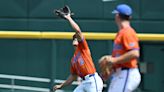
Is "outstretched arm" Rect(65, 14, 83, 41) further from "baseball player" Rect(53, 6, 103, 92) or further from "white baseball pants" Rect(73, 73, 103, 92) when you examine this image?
"white baseball pants" Rect(73, 73, 103, 92)

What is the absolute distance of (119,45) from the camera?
6113 millimetres

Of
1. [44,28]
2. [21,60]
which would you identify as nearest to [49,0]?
[44,28]

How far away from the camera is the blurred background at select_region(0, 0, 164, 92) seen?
10156mm

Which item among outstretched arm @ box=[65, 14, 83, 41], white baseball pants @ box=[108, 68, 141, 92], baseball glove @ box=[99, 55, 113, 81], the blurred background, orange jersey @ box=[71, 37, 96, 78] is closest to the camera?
baseball glove @ box=[99, 55, 113, 81]

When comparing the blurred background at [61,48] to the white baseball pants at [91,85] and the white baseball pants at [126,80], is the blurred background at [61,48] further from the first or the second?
the white baseball pants at [126,80]

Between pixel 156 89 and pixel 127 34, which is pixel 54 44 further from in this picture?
pixel 127 34

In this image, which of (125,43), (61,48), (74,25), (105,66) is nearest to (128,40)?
(125,43)

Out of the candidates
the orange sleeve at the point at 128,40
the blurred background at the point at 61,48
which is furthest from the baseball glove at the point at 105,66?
the blurred background at the point at 61,48

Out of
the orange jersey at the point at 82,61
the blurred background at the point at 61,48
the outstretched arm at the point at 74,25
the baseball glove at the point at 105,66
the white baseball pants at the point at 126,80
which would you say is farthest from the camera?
the blurred background at the point at 61,48

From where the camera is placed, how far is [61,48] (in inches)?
417

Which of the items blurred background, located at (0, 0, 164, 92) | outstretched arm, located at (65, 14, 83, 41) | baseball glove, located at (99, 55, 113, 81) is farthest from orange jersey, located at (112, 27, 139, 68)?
blurred background, located at (0, 0, 164, 92)

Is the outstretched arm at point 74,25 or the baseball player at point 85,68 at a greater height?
the outstretched arm at point 74,25

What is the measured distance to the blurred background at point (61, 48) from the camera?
400 inches

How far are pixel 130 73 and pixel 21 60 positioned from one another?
5167 mm
